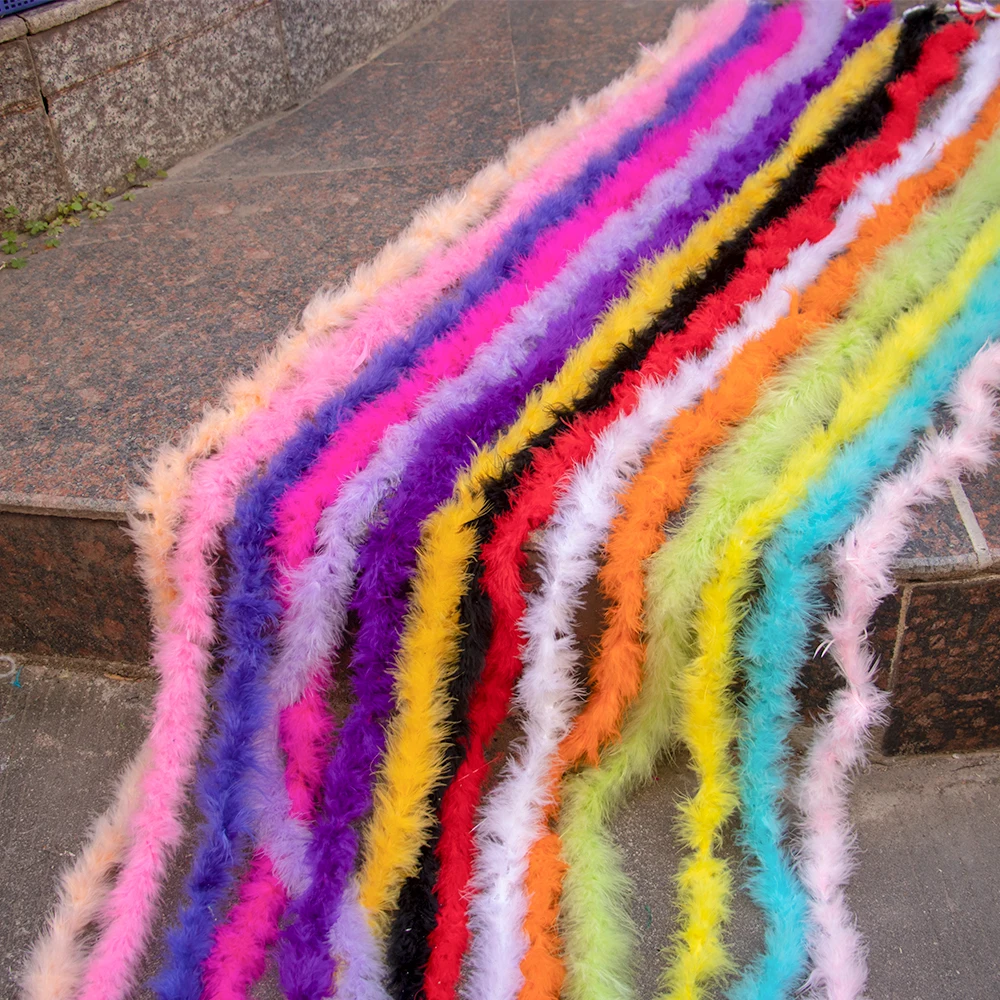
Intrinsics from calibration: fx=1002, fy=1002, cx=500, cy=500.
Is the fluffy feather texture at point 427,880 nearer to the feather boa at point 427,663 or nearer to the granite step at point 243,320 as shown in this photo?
the feather boa at point 427,663

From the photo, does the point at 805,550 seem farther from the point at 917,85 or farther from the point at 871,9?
the point at 871,9

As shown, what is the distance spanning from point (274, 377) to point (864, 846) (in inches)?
64.2

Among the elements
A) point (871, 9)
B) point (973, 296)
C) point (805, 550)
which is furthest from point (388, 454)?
point (871, 9)

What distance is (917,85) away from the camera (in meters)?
2.99

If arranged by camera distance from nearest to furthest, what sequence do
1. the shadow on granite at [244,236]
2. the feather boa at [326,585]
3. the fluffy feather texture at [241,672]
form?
the fluffy feather texture at [241,672] < the feather boa at [326,585] < the shadow on granite at [244,236]

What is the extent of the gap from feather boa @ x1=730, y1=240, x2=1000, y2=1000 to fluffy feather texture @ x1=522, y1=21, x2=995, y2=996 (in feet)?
0.75

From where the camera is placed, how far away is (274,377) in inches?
94.3

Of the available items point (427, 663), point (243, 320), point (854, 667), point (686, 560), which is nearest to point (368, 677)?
point (427, 663)

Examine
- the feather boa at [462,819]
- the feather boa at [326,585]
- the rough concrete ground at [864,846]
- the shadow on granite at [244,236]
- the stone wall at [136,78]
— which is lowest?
the rough concrete ground at [864,846]

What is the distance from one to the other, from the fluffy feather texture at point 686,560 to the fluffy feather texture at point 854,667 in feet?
0.72

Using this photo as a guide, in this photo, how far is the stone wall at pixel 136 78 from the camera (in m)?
2.92

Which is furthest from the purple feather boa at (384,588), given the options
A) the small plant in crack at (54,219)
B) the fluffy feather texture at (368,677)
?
the small plant in crack at (54,219)

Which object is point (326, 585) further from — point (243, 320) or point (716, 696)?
point (243, 320)

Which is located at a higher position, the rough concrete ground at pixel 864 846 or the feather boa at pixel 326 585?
the feather boa at pixel 326 585
